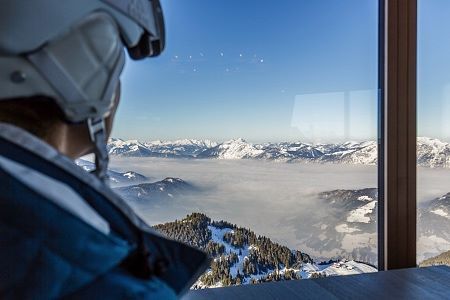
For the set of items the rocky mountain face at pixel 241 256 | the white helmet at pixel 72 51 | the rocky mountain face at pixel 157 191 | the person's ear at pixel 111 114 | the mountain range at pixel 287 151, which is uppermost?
the white helmet at pixel 72 51

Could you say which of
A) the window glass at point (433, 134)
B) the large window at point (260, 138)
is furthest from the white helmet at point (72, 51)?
the window glass at point (433, 134)

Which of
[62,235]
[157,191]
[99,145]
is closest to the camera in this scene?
[62,235]

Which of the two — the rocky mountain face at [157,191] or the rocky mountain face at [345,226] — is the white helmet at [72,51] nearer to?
the rocky mountain face at [157,191]

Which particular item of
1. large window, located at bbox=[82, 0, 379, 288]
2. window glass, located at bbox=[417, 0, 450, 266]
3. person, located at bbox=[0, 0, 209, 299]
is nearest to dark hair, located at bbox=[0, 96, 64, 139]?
person, located at bbox=[0, 0, 209, 299]

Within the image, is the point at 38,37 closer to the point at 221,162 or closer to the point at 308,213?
the point at 221,162

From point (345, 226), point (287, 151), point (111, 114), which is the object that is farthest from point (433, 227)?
point (111, 114)

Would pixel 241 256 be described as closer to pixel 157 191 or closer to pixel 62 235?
pixel 157 191

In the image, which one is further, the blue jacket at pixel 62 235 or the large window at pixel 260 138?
the large window at pixel 260 138
